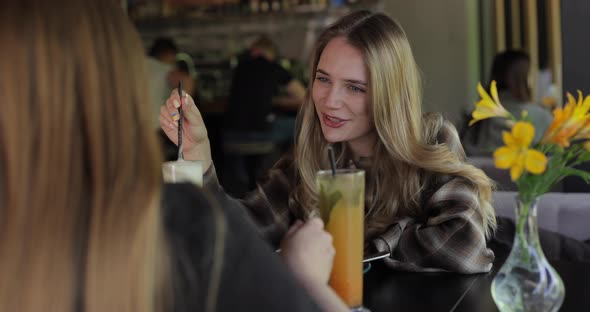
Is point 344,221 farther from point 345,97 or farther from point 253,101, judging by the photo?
point 253,101

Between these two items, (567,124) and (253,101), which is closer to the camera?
(567,124)

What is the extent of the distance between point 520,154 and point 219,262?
1.25 ft

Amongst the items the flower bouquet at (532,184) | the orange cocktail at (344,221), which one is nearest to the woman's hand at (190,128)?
the orange cocktail at (344,221)

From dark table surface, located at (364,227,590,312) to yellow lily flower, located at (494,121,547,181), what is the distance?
1.04 feet

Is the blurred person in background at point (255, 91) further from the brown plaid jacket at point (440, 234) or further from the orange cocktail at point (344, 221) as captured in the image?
the orange cocktail at point (344, 221)

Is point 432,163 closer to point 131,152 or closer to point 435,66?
point 131,152

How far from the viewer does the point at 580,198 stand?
85.0 inches

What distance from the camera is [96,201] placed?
0.67 metres

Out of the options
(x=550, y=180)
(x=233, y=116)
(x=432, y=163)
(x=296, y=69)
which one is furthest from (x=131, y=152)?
→ (x=296, y=69)

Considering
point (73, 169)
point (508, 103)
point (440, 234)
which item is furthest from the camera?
point (508, 103)

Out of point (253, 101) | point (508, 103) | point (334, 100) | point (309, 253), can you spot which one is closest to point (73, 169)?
point (309, 253)

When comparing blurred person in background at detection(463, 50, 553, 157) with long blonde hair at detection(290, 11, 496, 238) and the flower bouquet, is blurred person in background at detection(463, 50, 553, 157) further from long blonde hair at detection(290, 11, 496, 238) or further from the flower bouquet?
the flower bouquet

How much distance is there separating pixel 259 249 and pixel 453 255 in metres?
0.69

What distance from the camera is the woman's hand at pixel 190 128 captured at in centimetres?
155
